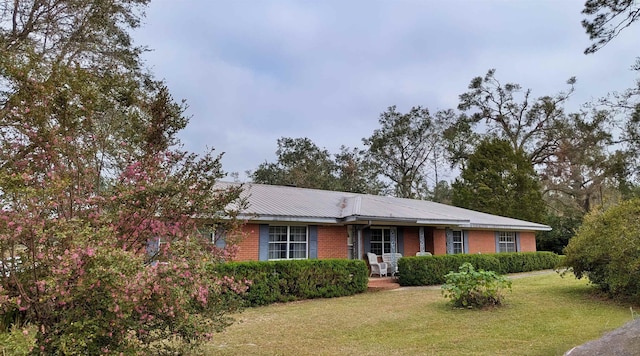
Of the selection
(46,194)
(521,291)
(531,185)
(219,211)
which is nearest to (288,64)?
(521,291)

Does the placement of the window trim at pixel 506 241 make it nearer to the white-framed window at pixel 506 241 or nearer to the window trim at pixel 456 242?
the white-framed window at pixel 506 241

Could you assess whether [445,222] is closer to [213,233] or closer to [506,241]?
[506,241]

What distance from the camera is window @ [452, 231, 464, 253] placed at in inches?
797

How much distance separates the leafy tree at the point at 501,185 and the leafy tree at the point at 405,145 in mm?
5923

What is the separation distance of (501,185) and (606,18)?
2725cm

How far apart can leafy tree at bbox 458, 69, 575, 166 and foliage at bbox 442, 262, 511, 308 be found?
30.1 meters

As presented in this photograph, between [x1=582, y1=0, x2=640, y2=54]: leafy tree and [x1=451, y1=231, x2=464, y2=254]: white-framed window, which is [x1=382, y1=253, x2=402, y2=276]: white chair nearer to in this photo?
[x1=451, y1=231, x2=464, y2=254]: white-framed window

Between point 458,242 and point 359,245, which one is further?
point 458,242

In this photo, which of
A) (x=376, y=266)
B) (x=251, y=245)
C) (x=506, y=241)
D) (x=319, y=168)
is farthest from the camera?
(x=319, y=168)

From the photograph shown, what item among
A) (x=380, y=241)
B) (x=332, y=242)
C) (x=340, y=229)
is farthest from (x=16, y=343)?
(x=380, y=241)

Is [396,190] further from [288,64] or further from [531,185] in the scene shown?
[288,64]

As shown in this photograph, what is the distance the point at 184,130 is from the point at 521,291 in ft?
37.1

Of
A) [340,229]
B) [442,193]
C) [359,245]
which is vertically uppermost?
[442,193]

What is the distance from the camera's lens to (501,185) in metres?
33.6
